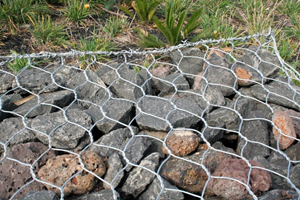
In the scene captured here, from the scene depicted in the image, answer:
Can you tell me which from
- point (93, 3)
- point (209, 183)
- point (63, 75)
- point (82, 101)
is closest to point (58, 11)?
point (93, 3)

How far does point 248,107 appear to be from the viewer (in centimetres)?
163

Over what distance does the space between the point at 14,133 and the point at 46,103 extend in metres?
0.19

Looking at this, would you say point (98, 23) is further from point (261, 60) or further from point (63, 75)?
point (261, 60)

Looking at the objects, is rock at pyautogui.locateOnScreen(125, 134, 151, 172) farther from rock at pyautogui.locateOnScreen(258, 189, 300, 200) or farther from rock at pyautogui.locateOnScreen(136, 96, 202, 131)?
rock at pyautogui.locateOnScreen(258, 189, 300, 200)

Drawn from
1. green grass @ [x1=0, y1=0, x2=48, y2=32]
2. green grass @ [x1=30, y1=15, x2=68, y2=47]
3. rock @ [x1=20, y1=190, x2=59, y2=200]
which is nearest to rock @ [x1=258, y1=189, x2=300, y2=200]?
rock @ [x1=20, y1=190, x2=59, y2=200]

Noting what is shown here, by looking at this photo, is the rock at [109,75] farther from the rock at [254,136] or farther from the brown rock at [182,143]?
the rock at [254,136]

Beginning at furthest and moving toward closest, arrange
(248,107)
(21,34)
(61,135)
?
(21,34)
(248,107)
(61,135)

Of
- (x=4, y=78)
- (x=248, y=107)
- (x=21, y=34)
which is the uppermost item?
(x=248, y=107)

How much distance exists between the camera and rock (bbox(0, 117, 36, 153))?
4.70 feet

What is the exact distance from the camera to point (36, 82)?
1.72 meters

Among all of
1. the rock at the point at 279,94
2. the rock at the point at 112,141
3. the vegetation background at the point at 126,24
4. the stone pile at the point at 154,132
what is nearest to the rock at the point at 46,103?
the stone pile at the point at 154,132

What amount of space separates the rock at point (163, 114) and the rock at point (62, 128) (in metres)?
0.23

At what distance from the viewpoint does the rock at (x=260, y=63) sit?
1809mm

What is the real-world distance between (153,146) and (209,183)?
0.30 metres
